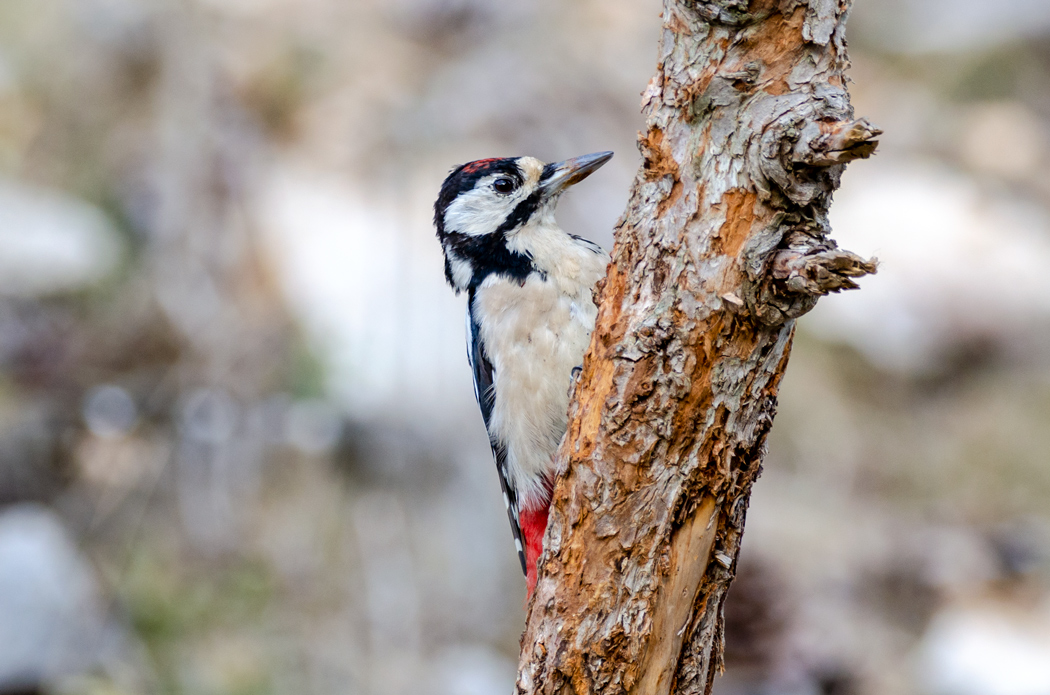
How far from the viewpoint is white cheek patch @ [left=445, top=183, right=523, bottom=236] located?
11.5 ft

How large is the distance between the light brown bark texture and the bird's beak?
1.34m

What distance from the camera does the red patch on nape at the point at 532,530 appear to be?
10.4 ft

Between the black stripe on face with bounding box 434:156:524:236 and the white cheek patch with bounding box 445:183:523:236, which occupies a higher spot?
the black stripe on face with bounding box 434:156:524:236

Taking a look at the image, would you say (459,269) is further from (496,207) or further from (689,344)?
(689,344)

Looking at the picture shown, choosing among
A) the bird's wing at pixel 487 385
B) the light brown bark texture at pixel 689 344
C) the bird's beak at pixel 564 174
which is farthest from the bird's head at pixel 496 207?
the light brown bark texture at pixel 689 344

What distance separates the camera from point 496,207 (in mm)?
3543

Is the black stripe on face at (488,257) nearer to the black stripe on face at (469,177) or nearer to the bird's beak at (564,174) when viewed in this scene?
the black stripe on face at (469,177)

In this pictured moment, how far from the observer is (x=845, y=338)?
794cm

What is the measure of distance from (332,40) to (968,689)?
7055mm

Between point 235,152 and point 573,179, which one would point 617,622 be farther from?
point 235,152

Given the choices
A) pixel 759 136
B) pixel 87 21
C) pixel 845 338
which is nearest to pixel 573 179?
pixel 759 136

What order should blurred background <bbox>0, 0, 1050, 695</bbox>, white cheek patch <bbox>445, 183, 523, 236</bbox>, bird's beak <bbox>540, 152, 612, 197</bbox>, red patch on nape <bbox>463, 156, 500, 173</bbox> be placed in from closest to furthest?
bird's beak <bbox>540, 152, 612, 197</bbox>, white cheek patch <bbox>445, 183, 523, 236</bbox>, red patch on nape <bbox>463, 156, 500, 173</bbox>, blurred background <bbox>0, 0, 1050, 695</bbox>

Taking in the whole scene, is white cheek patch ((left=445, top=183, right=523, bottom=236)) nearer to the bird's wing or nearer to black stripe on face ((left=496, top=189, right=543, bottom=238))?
black stripe on face ((left=496, top=189, right=543, bottom=238))

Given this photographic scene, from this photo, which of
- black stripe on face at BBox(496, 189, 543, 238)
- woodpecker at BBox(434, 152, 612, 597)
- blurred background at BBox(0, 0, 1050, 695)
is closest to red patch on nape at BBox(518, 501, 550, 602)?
woodpecker at BBox(434, 152, 612, 597)
